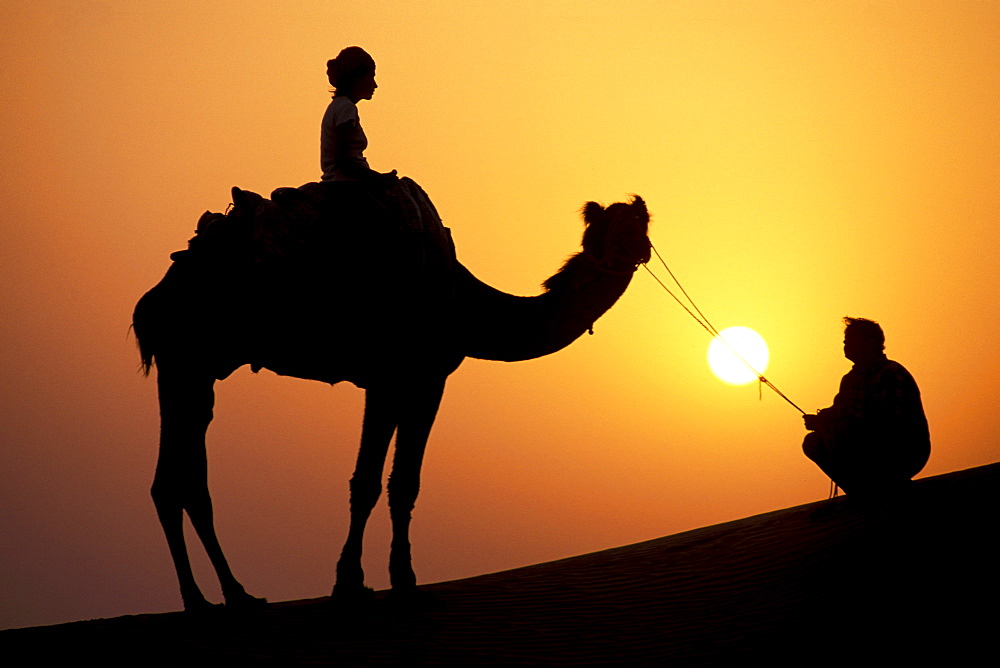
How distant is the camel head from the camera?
927 centimetres

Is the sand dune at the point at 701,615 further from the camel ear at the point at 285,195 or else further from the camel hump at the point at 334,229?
the camel ear at the point at 285,195

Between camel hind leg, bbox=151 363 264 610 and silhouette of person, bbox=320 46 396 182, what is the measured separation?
2.03 m

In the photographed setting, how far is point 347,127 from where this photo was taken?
901cm

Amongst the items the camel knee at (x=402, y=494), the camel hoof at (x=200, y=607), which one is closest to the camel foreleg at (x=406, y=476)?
the camel knee at (x=402, y=494)

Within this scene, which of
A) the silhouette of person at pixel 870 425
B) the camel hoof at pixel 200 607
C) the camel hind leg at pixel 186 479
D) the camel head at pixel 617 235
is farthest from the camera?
the silhouette of person at pixel 870 425

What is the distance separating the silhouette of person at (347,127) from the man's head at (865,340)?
4.44m

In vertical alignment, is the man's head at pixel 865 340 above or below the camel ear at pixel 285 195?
below

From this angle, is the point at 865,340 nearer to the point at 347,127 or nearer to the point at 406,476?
the point at 406,476

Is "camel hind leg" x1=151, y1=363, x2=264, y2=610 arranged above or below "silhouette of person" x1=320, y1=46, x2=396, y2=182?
below

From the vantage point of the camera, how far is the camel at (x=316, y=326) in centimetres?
889

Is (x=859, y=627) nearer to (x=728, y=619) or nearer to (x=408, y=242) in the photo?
(x=728, y=619)

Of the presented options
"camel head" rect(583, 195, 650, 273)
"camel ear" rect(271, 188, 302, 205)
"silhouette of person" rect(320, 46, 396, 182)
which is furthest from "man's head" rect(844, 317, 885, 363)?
"camel ear" rect(271, 188, 302, 205)

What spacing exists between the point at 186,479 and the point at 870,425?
19.2ft

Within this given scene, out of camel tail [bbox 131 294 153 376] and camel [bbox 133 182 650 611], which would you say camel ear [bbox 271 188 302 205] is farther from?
camel tail [bbox 131 294 153 376]
